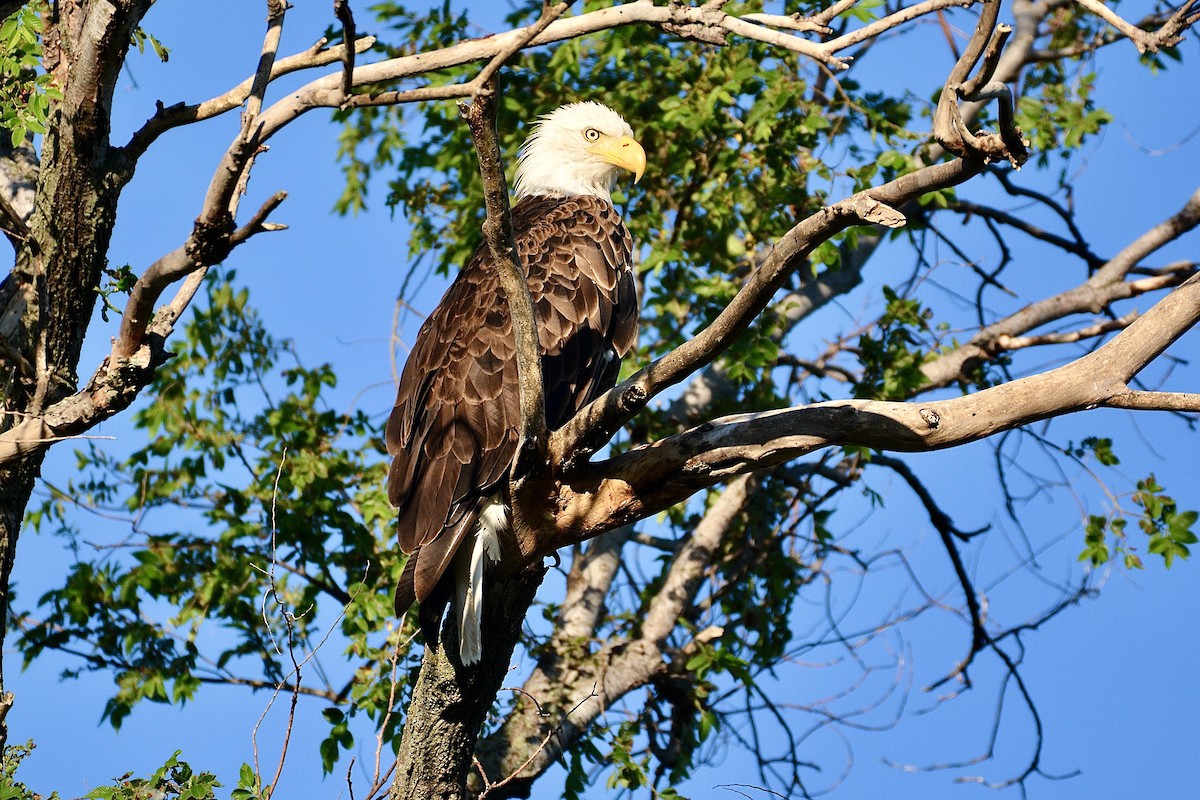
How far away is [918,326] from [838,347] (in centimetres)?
86

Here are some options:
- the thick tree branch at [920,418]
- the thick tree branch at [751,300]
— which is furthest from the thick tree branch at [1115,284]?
the thick tree branch at [751,300]

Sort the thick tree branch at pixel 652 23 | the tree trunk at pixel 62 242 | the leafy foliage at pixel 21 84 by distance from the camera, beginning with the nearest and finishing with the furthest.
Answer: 1. the leafy foliage at pixel 21 84
2. the tree trunk at pixel 62 242
3. the thick tree branch at pixel 652 23

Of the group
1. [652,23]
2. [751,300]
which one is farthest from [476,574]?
[652,23]

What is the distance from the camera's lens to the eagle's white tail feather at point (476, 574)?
167 inches

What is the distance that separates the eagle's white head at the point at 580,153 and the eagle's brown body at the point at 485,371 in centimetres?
54

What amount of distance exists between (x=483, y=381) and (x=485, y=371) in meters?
0.05

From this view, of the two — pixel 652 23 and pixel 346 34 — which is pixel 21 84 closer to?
pixel 346 34

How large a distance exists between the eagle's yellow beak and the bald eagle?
14 mm

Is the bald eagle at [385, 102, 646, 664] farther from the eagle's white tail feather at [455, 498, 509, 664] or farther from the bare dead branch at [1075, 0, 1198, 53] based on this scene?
the bare dead branch at [1075, 0, 1198, 53]

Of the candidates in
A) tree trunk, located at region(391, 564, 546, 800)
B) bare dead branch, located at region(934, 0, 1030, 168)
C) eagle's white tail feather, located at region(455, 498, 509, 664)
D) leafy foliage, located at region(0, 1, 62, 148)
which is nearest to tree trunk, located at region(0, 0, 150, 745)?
leafy foliage, located at region(0, 1, 62, 148)

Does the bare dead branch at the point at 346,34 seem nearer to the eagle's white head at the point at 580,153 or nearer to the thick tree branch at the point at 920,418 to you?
the thick tree branch at the point at 920,418

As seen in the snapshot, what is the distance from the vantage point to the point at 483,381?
457 centimetres

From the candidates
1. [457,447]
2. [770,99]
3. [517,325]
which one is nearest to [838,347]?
[770,99]

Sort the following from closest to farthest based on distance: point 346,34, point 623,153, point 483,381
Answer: point 346,34, point 483,381, point 623,153
